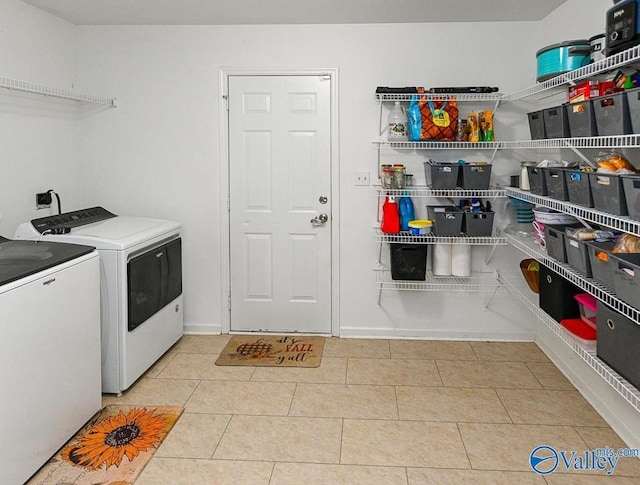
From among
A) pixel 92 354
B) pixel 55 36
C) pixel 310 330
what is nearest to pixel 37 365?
pixel 92 354

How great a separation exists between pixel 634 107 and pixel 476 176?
5.65 ft

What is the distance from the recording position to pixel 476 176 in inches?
149

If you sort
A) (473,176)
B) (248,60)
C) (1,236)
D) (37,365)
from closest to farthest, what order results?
1. (37,365)
2. (1,236)
3. (473,176)
4. (248,60)

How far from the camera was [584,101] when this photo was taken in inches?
97.0

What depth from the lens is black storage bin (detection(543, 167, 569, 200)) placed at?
107 inches

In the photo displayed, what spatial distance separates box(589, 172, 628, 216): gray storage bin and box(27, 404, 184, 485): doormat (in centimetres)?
228

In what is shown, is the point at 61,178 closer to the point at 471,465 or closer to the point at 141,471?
the point at 141,471

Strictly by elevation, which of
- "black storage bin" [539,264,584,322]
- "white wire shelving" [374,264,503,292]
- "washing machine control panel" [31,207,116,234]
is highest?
"washing machine control panel" [31,207,116,234]

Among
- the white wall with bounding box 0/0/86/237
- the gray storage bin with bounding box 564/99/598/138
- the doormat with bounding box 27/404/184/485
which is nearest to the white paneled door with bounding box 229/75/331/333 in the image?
the white wall with bounding box 0/0/86/237

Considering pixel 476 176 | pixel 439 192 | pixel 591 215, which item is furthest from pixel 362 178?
pixel 591 215

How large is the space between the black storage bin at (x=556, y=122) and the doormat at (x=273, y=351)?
2.02 meters

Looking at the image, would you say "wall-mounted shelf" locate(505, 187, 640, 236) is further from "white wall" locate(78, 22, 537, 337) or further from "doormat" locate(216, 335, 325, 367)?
"doormat" locate(216, 335, 325, 367)

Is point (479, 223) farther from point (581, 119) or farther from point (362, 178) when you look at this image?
point (581, 119)

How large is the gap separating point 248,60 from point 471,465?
9.96ft
